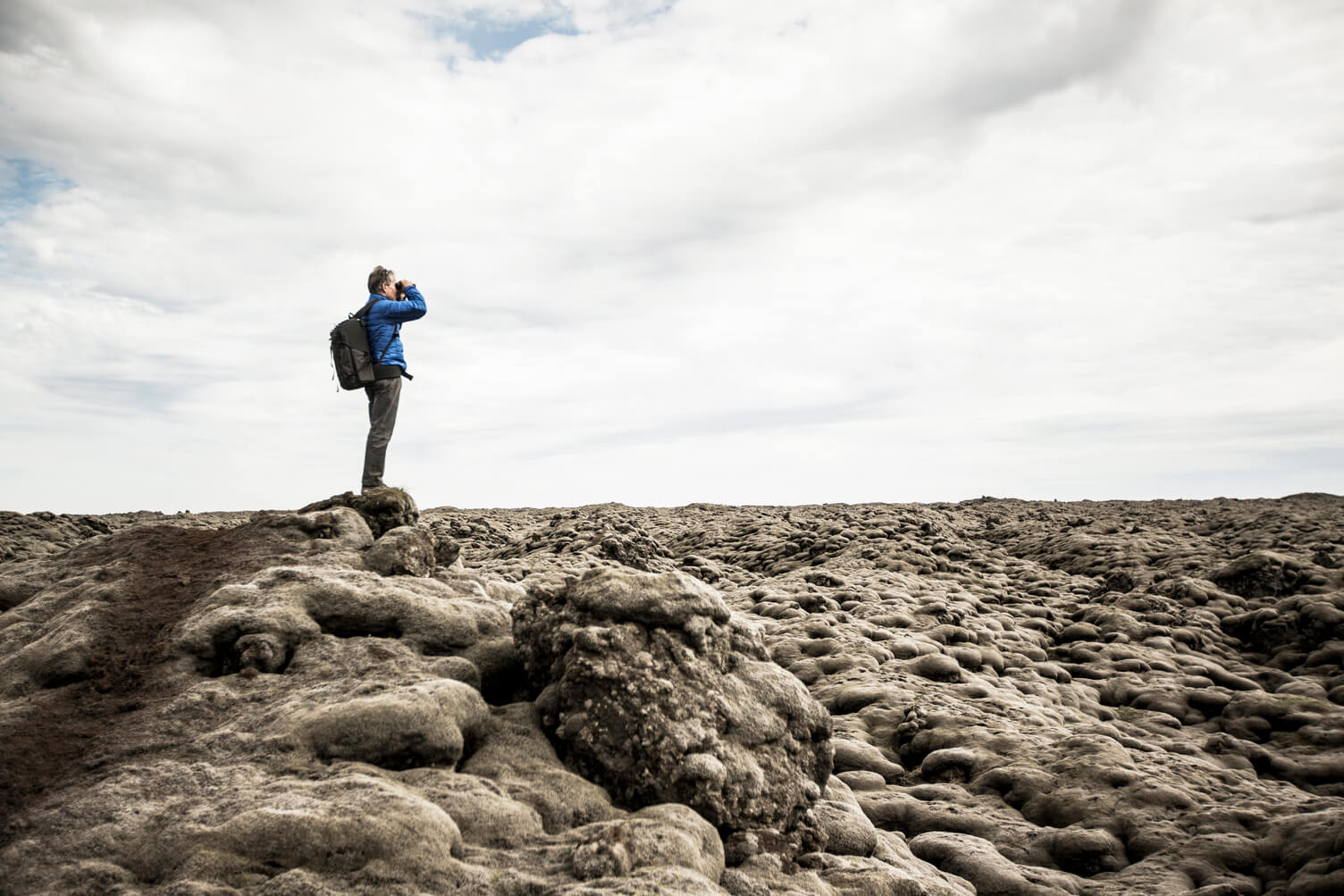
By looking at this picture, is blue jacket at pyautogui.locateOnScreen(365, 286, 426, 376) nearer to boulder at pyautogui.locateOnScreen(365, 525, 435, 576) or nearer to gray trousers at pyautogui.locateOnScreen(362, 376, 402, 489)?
gray trousers at pyautogui.locateOnScreen(362, 376, 402, 489)

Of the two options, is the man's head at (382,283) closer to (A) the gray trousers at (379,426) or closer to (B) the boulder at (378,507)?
(A) the gray trousers at (379,426)

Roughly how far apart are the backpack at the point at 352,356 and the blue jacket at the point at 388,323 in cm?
7

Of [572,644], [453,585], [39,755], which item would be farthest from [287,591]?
[572,644]

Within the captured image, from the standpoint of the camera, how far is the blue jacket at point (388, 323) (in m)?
10.8

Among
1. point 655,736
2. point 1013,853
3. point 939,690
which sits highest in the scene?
point 655,736

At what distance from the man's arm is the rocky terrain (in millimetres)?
4656

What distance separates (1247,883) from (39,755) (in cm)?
665

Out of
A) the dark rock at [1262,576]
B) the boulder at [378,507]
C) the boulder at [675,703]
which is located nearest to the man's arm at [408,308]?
the boulder at [378,507]

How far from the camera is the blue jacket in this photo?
35.5 feet

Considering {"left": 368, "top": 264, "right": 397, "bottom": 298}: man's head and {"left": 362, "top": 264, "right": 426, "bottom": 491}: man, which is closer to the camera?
{"left": 362, "top": 264, "right": 426, "bottom": 491}: man

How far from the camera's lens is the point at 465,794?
12.6 ft

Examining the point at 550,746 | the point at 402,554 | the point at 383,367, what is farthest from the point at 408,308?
the point at 550,746

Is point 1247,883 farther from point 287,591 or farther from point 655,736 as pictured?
point 287,591

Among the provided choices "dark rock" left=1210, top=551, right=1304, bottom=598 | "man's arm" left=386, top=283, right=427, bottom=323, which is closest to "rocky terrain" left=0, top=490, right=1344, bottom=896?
"dark rock" left=1210, top=551, right=1304, bottom=598
